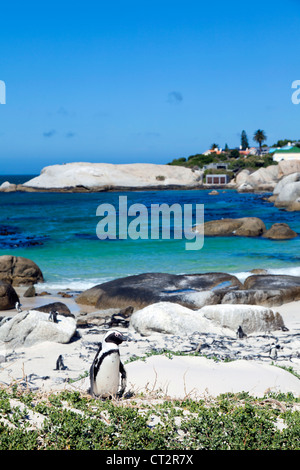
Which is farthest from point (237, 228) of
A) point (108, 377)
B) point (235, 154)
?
point (235, 154)

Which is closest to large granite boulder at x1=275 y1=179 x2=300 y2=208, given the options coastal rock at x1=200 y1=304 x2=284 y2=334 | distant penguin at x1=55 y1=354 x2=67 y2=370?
coastal rock at x1=200 y1=304 x2=284 y2=334

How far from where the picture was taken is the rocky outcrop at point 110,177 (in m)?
93.6

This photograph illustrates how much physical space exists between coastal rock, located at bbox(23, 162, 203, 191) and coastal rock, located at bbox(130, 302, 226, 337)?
265 feet

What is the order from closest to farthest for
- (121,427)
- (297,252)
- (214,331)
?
(121,427)
(214,331)
(297,252)

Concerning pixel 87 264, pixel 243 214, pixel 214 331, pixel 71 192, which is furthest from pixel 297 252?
pixel 71 192

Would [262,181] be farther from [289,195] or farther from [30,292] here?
[30,292]

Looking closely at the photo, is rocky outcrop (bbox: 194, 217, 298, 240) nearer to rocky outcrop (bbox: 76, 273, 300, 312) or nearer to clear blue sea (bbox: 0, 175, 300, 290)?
clear blue sea (bbox: 0, 175, 300, 290)

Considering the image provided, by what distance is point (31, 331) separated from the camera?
11.3 meters

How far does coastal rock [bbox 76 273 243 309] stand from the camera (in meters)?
15.8

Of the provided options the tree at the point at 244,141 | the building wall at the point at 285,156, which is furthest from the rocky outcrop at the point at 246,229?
the tree at the point at 244,141

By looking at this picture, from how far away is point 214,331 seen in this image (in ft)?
40.2

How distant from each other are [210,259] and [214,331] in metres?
13.6

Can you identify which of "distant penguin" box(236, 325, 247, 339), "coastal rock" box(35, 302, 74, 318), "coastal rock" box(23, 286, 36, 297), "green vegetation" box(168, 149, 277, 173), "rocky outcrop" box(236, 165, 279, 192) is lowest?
"coastal rock" box(23, 286, 36, 297)
